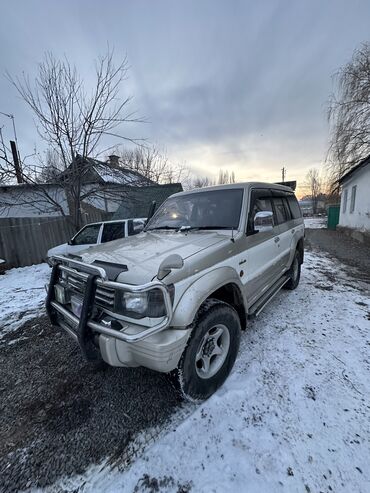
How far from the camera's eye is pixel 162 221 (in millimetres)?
3570

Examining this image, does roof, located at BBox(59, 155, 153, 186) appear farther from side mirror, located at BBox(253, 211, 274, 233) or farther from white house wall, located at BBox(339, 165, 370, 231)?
white house wall, located at BBox(339, 165, 370, 231)

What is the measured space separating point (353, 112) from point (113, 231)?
39.9 ft

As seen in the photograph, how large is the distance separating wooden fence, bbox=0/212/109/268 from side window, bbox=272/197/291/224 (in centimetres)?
821

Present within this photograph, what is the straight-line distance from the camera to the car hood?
1906 millimetres

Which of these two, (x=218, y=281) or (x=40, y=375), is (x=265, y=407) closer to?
(x=218, y=281)

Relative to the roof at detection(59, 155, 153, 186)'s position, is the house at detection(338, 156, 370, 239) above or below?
below

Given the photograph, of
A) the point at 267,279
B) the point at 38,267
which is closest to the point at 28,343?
the point at 267,279

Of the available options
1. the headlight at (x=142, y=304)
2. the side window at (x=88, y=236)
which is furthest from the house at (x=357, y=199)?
the headlight at (x=142, y=304)

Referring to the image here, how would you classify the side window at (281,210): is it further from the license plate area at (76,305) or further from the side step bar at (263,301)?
the license plate area at (76,305)

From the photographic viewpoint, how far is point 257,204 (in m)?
3.23

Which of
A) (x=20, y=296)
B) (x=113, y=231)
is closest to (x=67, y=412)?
(x=20, y=296)

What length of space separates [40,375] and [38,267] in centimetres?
688


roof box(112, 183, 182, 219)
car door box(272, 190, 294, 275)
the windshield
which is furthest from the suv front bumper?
roof box(112, 183, 182, 219)

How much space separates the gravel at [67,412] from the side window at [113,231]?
12.5 feet
